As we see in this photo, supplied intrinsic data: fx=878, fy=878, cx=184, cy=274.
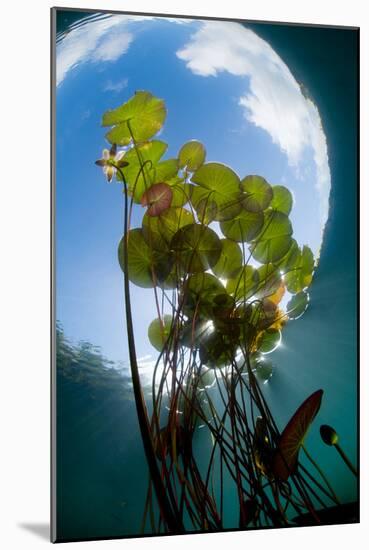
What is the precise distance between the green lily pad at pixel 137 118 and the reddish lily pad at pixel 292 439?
51.4 inches

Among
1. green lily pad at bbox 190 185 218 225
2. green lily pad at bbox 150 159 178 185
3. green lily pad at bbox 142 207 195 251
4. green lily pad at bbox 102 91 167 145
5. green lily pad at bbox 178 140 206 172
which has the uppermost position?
green lily pad at bbox 102 91 167 145

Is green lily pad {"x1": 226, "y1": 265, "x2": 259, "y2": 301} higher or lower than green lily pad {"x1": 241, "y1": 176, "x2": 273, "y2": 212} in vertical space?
lower

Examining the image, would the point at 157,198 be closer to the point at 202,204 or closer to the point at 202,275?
the point at 202,204

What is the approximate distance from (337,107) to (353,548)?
A: 186 centimetres

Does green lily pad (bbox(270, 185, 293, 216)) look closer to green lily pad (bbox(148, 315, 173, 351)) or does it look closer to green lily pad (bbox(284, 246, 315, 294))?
green lily pad (bbox(284, 246, 315, 294))

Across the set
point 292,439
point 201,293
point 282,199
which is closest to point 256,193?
point 282,199

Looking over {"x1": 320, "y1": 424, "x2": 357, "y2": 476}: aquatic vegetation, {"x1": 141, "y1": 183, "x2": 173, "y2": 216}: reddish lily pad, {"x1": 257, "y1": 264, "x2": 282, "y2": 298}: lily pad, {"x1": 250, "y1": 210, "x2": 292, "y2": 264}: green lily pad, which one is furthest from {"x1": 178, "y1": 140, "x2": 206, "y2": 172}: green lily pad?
{"x1": 320, "y1": 424, "x2": 357, "y2": 476}: aquatic vegetation

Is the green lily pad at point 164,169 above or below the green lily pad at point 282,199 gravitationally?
above

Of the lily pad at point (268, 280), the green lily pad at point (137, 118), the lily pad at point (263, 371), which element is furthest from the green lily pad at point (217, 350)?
the green lily pad at point (137, 118)

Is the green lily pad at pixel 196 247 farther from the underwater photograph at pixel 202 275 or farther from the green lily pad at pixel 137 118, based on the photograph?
the green lily pad at pixel 137 118

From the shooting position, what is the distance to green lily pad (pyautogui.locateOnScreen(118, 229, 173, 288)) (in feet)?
11.5

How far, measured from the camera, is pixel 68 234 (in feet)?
11.3

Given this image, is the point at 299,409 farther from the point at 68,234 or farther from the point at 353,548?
the point at 68,234

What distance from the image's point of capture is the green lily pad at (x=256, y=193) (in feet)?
12.0
